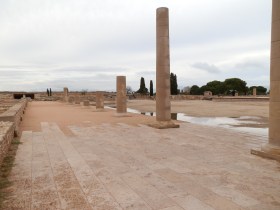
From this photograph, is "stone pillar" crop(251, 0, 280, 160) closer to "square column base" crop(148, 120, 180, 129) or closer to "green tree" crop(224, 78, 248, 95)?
"square column base" crop(148, 120, 180, 129)

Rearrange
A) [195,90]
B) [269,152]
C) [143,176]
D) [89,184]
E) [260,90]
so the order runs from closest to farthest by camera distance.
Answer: [89,184] → [143,176] → [269,152] → [195,90] → [260,90]

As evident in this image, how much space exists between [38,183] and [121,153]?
2.56 m

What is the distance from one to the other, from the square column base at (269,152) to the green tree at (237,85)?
72.0 meters

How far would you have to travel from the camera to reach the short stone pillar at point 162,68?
36.8 ft

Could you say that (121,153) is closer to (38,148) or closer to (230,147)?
(38,148)

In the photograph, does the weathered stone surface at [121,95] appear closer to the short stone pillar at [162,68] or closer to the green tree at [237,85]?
the short stone pillar at [162,68]

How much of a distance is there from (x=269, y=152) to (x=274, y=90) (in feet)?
4.80

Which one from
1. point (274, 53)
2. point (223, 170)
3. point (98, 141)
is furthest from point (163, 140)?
point (274, 53)

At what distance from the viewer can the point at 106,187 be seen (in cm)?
445

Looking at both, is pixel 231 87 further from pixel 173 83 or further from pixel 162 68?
pixel 162 68

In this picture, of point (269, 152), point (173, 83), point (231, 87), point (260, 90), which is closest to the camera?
point (269, 152)

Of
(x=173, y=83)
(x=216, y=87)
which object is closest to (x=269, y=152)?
(x=173, y=83)

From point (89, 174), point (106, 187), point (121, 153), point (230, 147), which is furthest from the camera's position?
point (230, 147)

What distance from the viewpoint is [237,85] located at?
246ft
